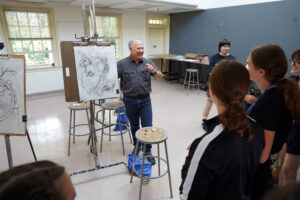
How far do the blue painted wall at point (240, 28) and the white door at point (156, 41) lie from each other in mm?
471

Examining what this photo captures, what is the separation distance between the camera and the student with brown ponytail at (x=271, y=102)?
1.03 meters

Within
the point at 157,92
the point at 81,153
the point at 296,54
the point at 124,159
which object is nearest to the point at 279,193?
the point at 296,54

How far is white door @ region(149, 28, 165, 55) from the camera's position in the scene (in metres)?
7.55

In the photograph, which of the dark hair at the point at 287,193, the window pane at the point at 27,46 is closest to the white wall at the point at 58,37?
the window pane at the point at 27,46

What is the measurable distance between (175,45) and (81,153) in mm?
6059

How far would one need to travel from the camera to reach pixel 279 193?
0.34 meters

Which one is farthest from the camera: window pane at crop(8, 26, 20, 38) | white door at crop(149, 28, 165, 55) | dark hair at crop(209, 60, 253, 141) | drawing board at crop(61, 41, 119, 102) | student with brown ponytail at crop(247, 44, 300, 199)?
white door at crop(149, 28, 165, 55)

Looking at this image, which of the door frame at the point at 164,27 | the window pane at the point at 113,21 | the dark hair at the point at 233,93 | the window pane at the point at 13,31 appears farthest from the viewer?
the door frame at the point at 164,27

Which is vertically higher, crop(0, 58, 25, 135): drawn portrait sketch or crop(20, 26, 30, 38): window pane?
crop(20, 26, 30, 38): window pane

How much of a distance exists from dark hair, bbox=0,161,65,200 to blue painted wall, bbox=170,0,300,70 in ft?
18.1

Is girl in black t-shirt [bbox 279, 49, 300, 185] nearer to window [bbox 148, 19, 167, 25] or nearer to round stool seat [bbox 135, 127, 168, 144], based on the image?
round stool seat [bbox 135, 127, 168, 144]

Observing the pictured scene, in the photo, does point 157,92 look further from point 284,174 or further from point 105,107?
point 284,174

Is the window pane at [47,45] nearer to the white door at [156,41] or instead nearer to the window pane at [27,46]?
the window pane at [27,46]

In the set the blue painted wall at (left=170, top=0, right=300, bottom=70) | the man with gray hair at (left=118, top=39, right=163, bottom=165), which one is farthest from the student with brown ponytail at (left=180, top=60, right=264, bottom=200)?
the blue painted wall at (left=170, top=0, right=300, bottom=70)
